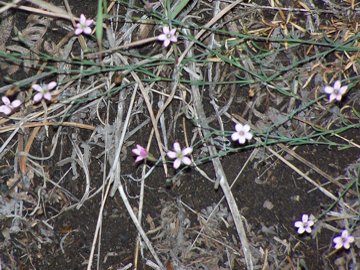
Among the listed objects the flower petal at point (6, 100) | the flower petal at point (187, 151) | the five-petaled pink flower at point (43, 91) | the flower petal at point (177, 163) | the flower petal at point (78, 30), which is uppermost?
the flower petal at point (78, 30)

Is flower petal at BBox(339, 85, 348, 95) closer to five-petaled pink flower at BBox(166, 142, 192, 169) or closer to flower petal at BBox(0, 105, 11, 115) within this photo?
five-petaled pink flower at BBox(166, 142, 192, 169)

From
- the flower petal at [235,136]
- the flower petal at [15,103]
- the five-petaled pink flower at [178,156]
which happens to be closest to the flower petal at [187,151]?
the five-petaled pink flower at [178,156]

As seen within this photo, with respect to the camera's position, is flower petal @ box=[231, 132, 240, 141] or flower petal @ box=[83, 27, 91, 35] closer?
flower petal @ box=[231, 132, 240, 141]

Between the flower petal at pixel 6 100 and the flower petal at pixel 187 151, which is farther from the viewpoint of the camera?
the flower petal at pixel 6 100

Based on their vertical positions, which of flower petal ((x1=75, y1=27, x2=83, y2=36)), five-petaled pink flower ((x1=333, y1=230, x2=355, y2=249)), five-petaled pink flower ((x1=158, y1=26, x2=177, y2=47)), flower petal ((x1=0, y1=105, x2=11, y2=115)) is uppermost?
flower petal ((x1=75, y1=27, x2=83, y2=36))

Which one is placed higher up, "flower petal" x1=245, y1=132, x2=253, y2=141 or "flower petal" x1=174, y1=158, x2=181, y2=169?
"flower petal" x1=245, y1=132, x2=253, y2=141

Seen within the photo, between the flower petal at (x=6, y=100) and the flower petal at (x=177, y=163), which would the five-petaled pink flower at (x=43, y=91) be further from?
the flower petal at (x=177, y=163)

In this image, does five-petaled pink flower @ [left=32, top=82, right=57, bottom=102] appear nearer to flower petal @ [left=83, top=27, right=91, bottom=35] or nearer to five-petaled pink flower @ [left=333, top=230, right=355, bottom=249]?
flower petal @ [left=83, top=27, right=91, bottom=35]

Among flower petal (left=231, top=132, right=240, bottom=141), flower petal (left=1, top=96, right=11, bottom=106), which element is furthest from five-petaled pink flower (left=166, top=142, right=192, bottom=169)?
flower petal (left=1, top=96, right=11, bottom=106)

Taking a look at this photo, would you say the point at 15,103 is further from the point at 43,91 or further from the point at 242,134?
the point at 242,134

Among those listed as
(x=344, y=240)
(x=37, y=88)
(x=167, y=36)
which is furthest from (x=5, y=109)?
(x=344, y=240)

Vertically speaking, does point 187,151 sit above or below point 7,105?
below
